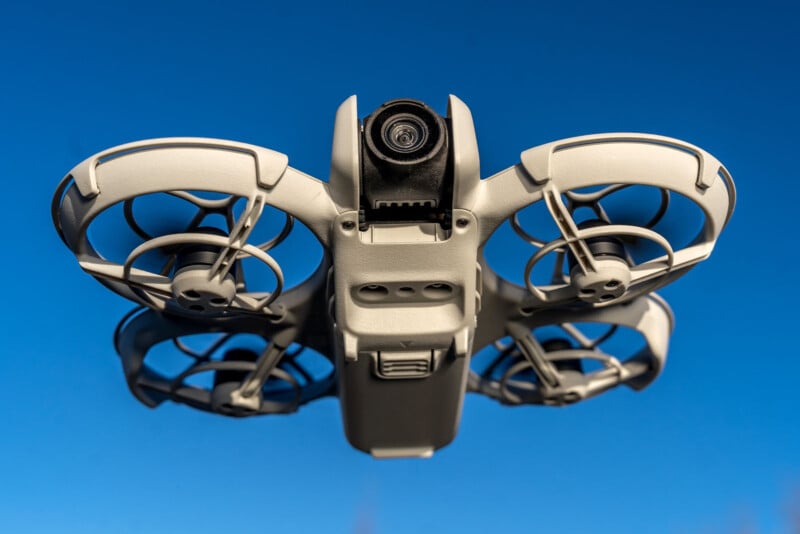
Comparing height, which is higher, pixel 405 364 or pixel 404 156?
pixel 404 156

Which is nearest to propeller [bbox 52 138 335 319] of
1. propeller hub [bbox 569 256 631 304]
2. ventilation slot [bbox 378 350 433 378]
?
ventilation slot [bbox 378 350 433 378]

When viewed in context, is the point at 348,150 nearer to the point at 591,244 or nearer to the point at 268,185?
the point at 268,185

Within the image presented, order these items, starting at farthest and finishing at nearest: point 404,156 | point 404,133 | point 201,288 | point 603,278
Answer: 1. point 603,278
2. point 201,288
3. point 404,133
4. point 404,156

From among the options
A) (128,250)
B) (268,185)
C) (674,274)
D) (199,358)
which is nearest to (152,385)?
(199,358)

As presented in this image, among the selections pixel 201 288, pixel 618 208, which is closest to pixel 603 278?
pixel 618 208

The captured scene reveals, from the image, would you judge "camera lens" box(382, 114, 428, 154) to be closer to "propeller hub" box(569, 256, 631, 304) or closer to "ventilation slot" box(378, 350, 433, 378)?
"propeller hub" box(569, 256, 631, 304)

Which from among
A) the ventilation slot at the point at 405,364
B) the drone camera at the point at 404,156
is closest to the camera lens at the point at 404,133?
the drone camera at the point at 404,156

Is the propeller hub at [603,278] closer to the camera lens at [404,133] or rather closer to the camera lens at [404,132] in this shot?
the camera lens at [404,132]

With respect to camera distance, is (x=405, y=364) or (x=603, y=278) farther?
(x=405, y=364)

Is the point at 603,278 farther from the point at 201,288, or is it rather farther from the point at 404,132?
the point at 201,288
